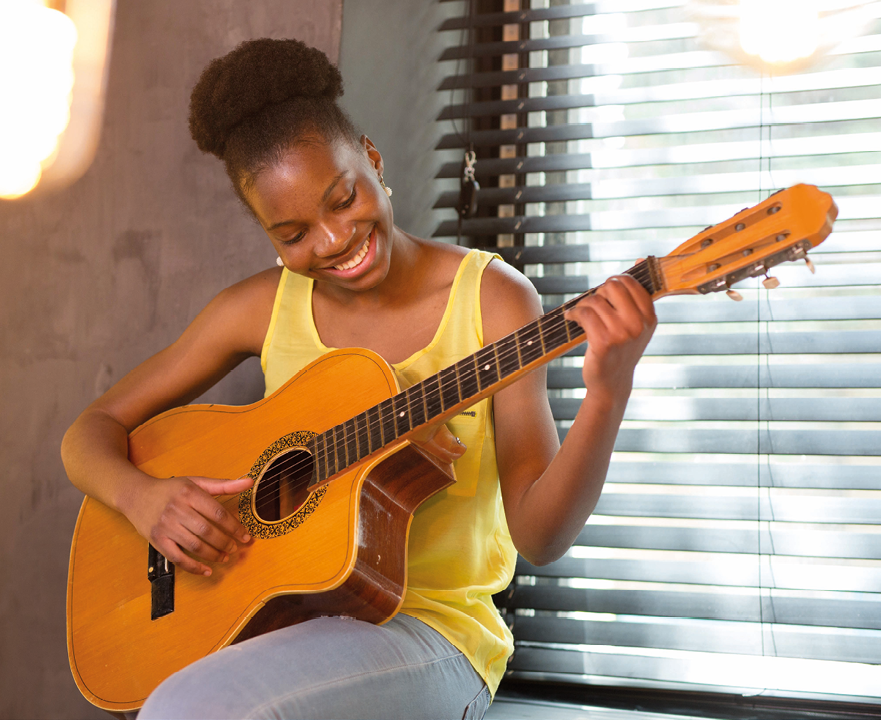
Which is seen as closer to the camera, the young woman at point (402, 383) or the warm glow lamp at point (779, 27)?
the young woman at point (402, 383)

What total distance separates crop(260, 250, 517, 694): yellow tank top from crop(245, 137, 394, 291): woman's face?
0.15 meters

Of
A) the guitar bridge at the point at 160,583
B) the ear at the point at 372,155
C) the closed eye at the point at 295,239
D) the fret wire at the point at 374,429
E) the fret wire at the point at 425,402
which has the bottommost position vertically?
the guitar bridge at the point at 160,583

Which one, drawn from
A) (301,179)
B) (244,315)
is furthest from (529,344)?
(244,315)

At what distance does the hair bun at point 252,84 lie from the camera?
1214 millimetres

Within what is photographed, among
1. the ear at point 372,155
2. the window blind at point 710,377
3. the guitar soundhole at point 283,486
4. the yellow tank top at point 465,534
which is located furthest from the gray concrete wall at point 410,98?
the guitar soundhole at point 283,486

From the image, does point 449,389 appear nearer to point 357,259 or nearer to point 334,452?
point 334,452

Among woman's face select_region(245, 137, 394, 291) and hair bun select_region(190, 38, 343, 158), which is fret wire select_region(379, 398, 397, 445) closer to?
woman's face select_region(245, 137, 394, 291)

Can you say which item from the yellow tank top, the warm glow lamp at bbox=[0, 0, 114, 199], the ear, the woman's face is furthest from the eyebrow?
the warm glow lamp at bbox=[0, 0, 114, 199]

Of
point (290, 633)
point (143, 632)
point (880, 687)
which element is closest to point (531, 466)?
point (290, 633)

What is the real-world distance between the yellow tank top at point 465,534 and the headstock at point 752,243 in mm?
427

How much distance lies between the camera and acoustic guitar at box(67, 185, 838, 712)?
86 centimetres

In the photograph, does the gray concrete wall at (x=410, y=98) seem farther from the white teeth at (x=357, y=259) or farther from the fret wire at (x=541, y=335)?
the fret wire at (x=541, y=335)

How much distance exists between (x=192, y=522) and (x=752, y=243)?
850 millimetres

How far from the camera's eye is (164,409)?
1.49 metres
